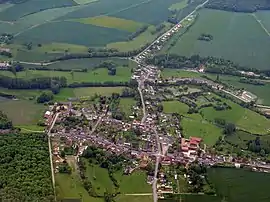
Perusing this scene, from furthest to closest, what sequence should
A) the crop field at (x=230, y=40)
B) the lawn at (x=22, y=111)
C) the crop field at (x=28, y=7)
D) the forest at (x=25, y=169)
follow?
1. the crop field at (x=28, y=7)
2. the crop field at (x=230, y=40)
3. the lawn at (x=22, y=111)
4. the forest at (x=25, y=169)

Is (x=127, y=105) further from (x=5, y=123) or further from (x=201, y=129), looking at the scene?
(x=5, y=123)

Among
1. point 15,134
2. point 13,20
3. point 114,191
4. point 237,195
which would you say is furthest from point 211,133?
point 13,20

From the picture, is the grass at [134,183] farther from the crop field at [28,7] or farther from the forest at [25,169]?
the crop field at [28,7]

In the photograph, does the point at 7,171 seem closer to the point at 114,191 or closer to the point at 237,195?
the point at 114,191

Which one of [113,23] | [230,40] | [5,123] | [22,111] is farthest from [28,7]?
[5,123]

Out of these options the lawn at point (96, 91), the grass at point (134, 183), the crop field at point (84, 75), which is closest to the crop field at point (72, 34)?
the crop field at point (84, 75)

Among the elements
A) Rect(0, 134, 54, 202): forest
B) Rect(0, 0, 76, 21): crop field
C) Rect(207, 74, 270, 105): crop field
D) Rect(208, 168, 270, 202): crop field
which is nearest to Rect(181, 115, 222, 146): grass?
Rect(208, 168, 270, 202): crop field
